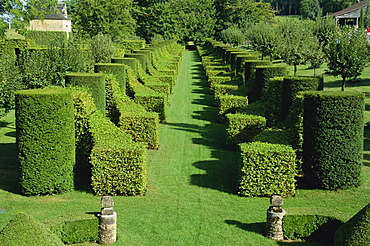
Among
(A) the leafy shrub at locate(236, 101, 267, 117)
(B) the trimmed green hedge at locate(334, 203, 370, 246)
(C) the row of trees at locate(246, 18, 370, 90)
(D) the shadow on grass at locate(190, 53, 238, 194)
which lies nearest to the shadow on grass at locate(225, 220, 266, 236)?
(D) the shadow on grass at locate(190, 53, 238, 194)

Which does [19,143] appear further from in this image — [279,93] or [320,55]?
[320,55]


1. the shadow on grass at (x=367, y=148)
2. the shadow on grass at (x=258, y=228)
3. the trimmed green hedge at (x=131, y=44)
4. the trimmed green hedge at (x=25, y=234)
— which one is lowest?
the shadow on grass at (x=258, y=228)

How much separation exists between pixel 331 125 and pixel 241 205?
275 centimetres

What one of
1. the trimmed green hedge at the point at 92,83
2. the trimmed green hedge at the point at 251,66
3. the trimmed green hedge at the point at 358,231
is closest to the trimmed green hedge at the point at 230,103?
the trimmed green hedge at the point at 251,66

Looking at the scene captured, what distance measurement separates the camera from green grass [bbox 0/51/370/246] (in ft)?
26.8

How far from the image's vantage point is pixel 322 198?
991 cm

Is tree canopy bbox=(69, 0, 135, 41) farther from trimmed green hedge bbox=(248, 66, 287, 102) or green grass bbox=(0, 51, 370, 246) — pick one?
green grass bbox=(0, 51, 370, 246)

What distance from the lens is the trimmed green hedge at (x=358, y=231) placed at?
617 cm

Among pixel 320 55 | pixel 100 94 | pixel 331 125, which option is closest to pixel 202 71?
pixel 320 55

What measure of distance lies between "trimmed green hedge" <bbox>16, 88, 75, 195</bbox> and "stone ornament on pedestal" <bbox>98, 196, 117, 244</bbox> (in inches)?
107

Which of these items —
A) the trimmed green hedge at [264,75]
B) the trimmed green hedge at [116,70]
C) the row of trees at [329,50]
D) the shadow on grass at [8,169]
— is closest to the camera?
the shadow on grass at [8,169]

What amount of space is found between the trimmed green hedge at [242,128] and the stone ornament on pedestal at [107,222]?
7.30 m

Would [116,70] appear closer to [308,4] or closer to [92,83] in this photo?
[92,83]

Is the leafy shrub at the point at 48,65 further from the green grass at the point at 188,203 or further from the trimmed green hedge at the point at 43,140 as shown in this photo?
the trimmed green hedge at the point at 43,140
